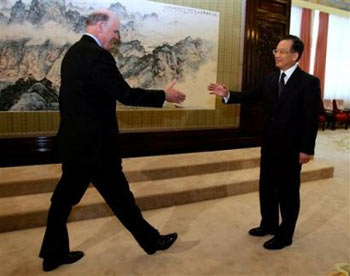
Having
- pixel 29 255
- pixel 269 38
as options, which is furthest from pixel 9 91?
pixel 269 38

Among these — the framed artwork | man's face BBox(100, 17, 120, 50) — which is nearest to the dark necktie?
man's face BBox(100, 17, 120, 50)

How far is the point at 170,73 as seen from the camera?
15.3ft

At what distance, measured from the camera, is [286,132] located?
100 inches

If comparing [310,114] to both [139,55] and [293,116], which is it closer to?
[293,116]

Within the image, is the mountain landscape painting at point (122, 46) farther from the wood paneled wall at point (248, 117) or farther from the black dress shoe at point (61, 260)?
the black dress shoe at point (61, 260)

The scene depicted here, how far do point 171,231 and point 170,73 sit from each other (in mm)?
2337

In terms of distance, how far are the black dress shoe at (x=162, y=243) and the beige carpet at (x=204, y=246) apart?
1.7 inches

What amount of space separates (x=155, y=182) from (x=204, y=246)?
4.02 feet

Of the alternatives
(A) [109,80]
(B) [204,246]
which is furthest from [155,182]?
(A) [109,80]

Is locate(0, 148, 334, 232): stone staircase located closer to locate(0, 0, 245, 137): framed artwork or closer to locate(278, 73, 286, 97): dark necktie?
locate(0, 0, 245, 137): framed artwork

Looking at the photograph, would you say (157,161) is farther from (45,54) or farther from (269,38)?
(269,38)

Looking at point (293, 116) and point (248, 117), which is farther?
point (248, 117)

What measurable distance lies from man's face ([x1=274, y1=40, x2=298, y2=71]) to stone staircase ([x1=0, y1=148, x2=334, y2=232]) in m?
1.63

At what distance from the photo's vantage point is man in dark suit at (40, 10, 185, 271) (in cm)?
195
